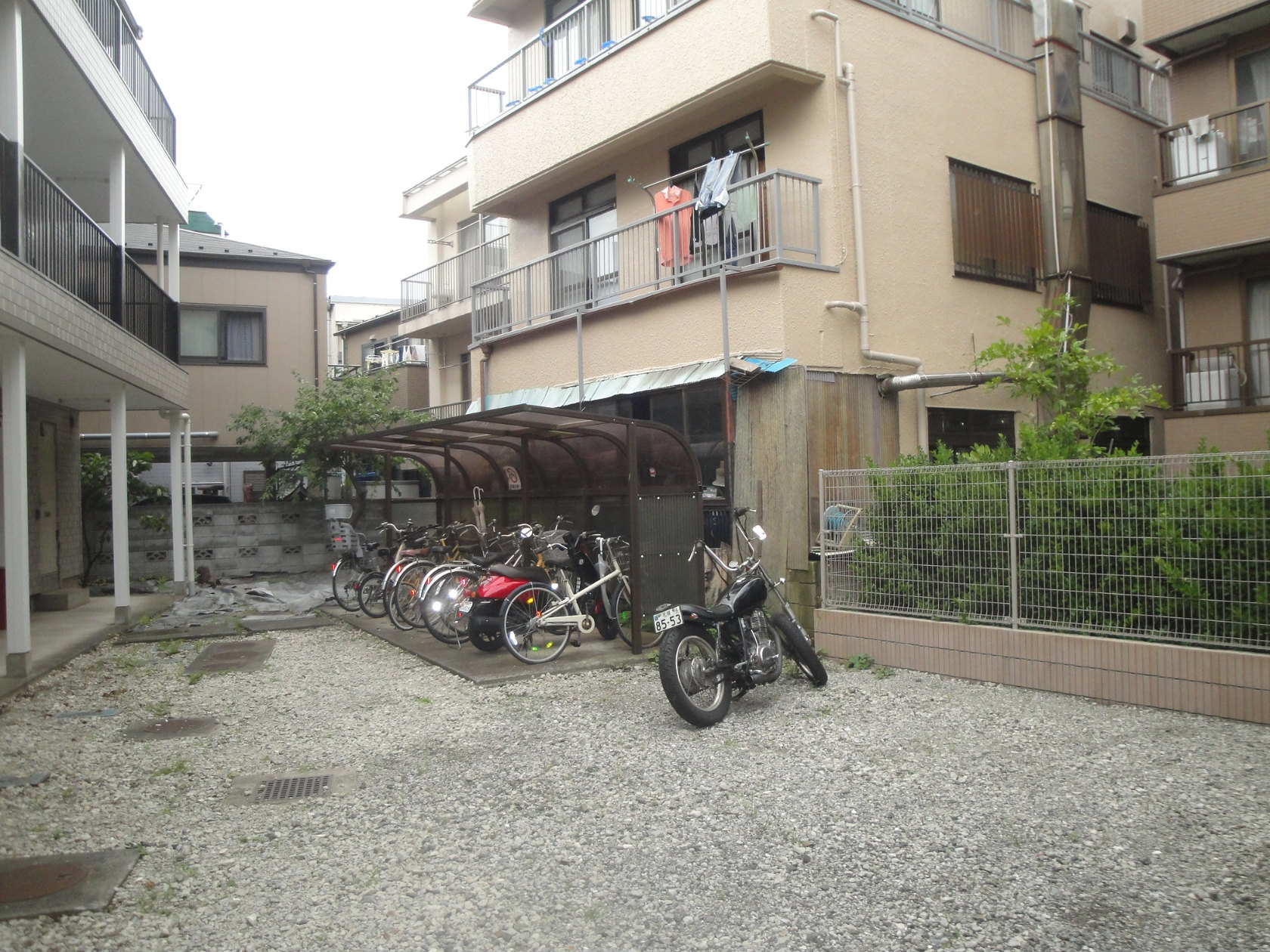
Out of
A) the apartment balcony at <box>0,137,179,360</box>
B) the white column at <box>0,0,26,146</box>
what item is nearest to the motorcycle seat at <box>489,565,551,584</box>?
the apartment balcony at <box>0,137,179,360</box>

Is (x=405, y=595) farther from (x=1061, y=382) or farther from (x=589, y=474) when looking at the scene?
(x=1061, y=382)

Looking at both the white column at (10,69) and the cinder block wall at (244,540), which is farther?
the cinder block wall at (244,540)

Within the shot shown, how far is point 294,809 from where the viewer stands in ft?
16.0

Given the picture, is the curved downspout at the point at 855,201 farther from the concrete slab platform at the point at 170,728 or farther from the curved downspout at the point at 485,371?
the concrete slab platform at the point at 170,728

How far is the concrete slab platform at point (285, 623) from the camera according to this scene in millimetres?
11383

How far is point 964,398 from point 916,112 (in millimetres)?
3322

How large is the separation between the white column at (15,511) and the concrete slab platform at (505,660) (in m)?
3.21

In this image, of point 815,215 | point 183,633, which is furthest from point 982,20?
point 183,633

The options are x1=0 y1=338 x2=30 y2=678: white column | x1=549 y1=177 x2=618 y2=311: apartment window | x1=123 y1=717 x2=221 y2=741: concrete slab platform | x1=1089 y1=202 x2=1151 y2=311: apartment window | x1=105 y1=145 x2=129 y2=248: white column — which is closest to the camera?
x1=123 y1=717 x2=221 y2=741: concrete slab platform

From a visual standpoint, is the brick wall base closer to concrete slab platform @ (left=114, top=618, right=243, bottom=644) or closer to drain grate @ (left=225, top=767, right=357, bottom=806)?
drain grate @ (left=225, top=767, right=357, bottom=806)

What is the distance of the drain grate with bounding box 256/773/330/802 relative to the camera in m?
5.11

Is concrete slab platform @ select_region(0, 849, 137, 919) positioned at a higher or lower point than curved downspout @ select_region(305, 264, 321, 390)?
lower

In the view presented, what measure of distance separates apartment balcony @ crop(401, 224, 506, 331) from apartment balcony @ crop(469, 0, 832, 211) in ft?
10.2

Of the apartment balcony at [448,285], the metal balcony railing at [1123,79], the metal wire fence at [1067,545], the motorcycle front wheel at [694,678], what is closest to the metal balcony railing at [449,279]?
the apartment balcony at [448,285]
